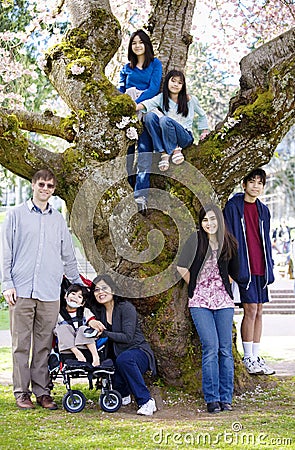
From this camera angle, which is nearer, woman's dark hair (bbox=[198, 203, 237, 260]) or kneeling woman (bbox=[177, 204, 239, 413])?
kneeling woman (bbox=[177, 204, 239, 413])

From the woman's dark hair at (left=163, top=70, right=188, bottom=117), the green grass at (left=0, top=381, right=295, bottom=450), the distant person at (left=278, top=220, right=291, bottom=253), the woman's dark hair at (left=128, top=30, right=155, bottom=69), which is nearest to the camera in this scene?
the green grass at (left=0, top=381, right=295, bottom=450)

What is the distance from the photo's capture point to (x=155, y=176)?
628cm

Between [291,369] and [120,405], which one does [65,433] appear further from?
[291,369]

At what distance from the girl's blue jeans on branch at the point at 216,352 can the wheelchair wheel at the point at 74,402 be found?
0.93 metres

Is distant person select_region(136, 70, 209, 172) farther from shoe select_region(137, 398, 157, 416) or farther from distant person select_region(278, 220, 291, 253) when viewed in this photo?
distant person select_region(278, 220, 291, 253)

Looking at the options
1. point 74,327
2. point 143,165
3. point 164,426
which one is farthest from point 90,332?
point 143,165

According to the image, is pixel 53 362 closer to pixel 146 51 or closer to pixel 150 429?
pixel 150 429

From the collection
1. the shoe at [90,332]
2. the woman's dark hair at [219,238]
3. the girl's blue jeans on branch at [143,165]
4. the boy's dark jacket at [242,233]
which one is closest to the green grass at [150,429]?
the shoe at [90,332]

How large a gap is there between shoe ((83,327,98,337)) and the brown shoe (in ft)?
1.99

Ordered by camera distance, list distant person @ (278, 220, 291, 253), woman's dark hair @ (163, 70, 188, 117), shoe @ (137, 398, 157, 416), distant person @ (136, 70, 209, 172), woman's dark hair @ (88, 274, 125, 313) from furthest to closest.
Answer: distant person @ (278, 220, 291, 253), woman's dark hair @ (163, 70, 188, 117), distant person @ (136, 70, 209, 172), woman's dark hair @ (88, 274, 125, 313), shoe @ (137, 398, 157, 416)

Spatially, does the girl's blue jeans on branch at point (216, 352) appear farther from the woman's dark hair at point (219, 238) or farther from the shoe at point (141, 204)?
the shoe at point (141, 204)

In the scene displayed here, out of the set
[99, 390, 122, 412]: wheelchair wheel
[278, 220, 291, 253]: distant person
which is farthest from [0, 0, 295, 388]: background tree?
[278, 220, 291, 253]: distant person

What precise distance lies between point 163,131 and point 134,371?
1965mm

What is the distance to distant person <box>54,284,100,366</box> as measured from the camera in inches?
217
